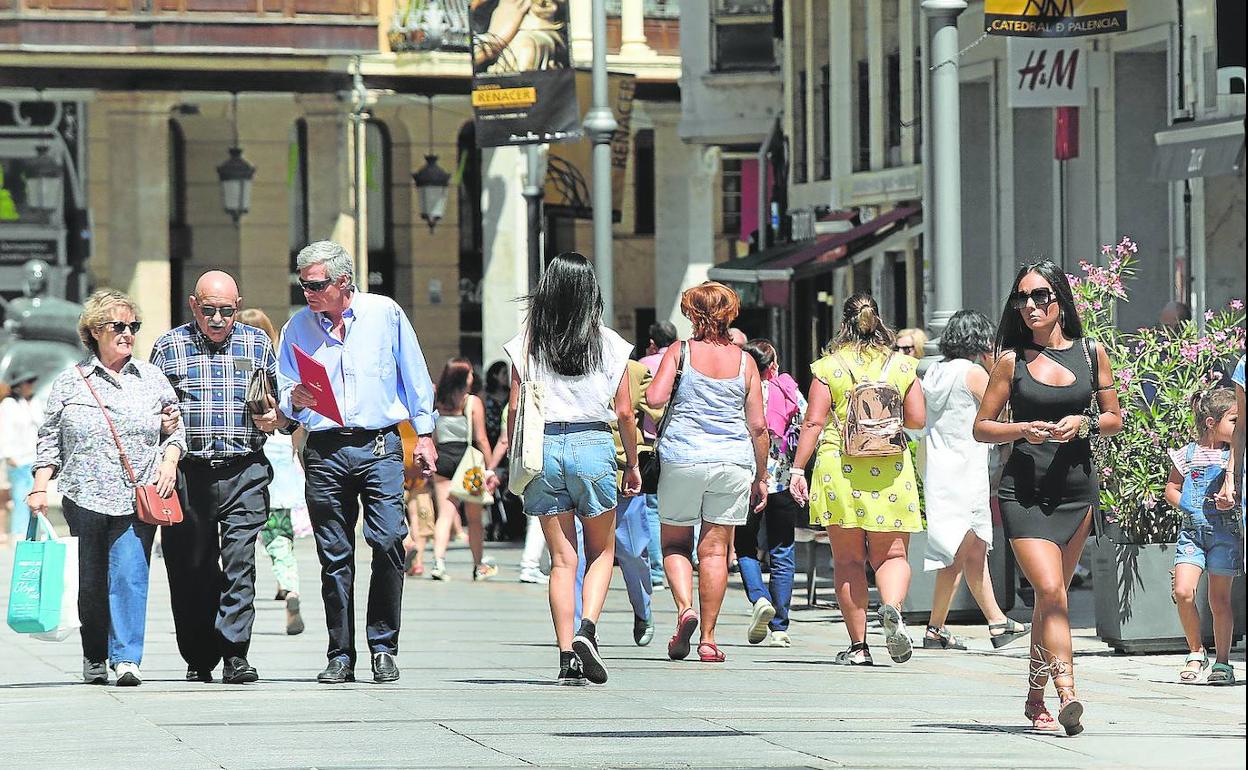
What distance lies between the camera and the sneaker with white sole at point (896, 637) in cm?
1310

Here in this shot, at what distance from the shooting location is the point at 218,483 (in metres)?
12.1

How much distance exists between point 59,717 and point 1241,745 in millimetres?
4637

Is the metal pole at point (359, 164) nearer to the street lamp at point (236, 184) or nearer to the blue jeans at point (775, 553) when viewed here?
the street lamp at point (236, 184)

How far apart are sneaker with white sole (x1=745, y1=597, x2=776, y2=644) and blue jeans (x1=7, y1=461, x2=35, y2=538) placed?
13.1 m

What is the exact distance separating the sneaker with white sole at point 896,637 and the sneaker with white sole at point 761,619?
1079mm

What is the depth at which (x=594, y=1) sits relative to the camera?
81.8ft

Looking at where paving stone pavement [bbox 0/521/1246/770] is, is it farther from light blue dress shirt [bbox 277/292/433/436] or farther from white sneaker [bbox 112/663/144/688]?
light blue dress shirt [bbox 277/292/433/436]

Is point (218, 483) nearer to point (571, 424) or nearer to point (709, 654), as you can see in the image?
point (571, 424)

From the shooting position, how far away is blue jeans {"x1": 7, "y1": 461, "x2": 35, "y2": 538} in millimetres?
26156

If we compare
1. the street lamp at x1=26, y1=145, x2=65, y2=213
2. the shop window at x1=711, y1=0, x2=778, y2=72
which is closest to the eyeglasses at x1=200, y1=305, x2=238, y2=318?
the shop window at x1=711, y1=0, x2=778, y2=72

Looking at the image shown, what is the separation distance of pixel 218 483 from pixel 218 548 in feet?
Answer: 1.07

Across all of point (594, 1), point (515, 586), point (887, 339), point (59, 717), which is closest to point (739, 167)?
point (594, 1)

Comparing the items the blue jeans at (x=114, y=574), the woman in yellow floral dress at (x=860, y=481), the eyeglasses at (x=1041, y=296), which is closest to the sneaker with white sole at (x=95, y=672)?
the blue jeans at (x=114, y=574)

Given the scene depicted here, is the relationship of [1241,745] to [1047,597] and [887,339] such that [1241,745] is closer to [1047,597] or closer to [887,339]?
[1047,597]
